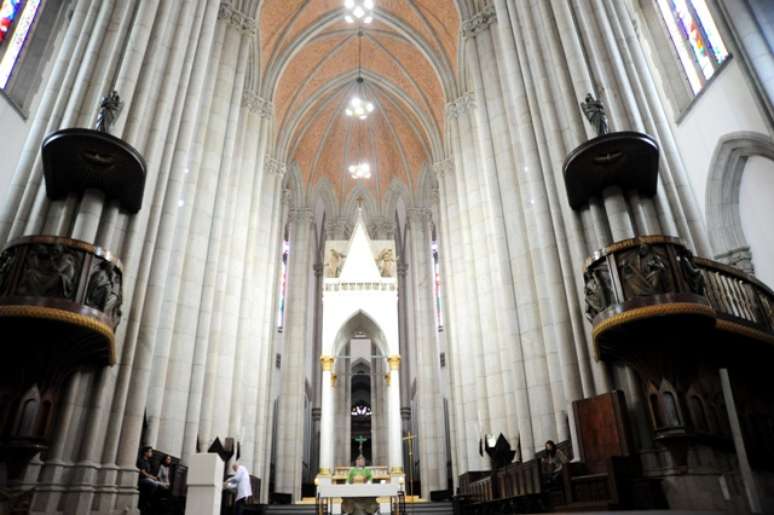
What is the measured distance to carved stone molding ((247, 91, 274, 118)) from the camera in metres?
17.6

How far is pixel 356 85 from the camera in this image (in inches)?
988

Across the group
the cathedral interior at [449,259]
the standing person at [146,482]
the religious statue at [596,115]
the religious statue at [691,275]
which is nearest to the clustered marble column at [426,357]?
the cathedral interior at [449,259]

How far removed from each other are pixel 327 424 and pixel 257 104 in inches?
447

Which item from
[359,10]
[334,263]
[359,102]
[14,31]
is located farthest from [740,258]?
[14,31]

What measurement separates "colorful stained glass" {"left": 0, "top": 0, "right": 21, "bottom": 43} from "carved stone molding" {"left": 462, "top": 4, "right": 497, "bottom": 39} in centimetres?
1105

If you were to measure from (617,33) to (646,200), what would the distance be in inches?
148

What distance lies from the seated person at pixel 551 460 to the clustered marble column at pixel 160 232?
596 centimetres

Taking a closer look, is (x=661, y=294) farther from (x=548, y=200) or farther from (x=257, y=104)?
(x=257, y=104)

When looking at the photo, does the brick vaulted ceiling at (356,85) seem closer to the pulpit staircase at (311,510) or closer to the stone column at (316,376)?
the stone column at (316,376)

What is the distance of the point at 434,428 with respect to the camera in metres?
21.3

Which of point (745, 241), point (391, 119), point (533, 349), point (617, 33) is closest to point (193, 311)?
point (533, 349)

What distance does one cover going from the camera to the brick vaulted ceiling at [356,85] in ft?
64.5

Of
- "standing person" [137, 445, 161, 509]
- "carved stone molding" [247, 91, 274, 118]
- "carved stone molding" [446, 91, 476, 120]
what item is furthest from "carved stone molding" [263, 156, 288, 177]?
"standing person" [137, 445, 161, 509]

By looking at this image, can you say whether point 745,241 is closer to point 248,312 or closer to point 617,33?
point 617,33
